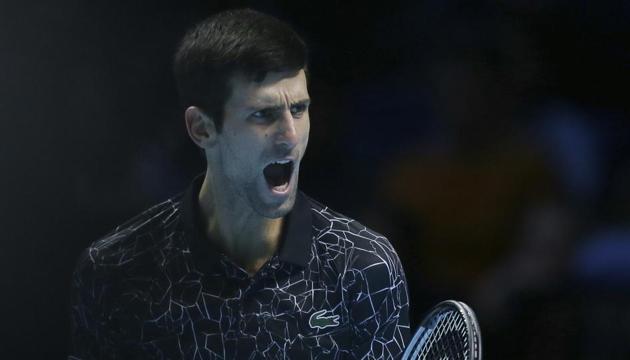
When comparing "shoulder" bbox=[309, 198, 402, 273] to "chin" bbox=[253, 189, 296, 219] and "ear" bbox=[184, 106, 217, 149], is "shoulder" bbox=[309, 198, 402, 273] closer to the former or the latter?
"chin" bbox=[253, 189, 296, 219]

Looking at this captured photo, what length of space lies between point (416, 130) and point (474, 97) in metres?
0.15

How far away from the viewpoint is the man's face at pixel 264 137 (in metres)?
1.78

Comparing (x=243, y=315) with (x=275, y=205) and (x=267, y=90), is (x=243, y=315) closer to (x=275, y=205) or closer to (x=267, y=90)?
(x=275, y=205)

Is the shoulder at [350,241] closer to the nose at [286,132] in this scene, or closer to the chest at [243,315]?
the chest at [243,315]

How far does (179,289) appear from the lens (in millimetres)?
1875

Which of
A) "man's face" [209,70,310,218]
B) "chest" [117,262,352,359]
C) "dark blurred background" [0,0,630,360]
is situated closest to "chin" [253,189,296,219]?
"man's face" [209,70,310,218]

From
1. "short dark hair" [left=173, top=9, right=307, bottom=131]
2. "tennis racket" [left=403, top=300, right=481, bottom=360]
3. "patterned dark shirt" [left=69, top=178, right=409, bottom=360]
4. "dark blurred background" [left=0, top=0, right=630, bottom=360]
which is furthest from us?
"dark blurred background" [left=0, top=0, right=630, bottom=360]

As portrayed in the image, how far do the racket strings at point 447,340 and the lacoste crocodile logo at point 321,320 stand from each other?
19 centimetres

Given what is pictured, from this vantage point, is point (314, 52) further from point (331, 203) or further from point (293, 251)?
point (293, 251)

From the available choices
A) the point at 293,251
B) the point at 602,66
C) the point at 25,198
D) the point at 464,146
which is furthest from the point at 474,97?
the point at 25,198

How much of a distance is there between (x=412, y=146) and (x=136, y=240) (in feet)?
1.97

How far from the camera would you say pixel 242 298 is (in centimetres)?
186

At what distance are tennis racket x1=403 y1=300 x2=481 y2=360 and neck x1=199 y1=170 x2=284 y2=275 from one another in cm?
32

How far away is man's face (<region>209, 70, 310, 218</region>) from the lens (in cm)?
178
